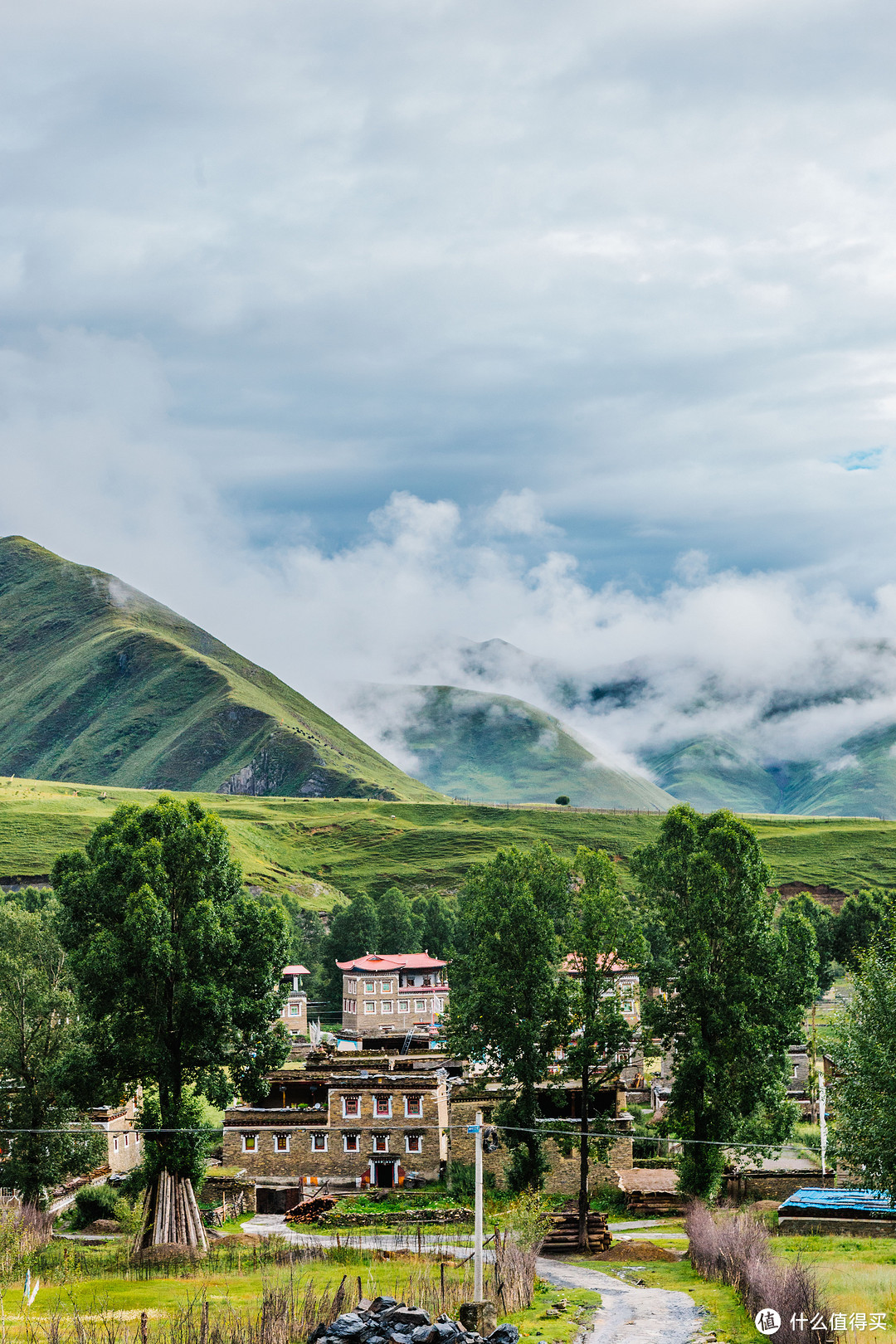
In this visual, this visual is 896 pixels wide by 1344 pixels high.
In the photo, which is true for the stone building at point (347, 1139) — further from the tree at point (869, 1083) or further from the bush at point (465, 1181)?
the tree at point (869, 1083)

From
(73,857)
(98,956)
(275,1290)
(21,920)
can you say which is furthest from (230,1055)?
(21,920)

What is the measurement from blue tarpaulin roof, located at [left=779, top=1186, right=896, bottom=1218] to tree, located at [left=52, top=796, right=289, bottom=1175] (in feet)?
85.8

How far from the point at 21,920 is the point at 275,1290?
119ft

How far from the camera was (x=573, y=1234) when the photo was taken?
59.4m

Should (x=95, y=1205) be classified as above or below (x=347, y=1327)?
below

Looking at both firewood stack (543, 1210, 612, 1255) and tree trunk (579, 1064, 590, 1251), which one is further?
tree trunk (579, 1064, 590, 1251)

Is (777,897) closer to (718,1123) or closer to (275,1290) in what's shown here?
(718,1123)

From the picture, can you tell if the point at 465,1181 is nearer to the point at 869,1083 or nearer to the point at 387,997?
the point at 869,1083

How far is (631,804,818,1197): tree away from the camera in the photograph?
2443 inches

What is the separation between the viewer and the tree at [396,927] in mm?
180000

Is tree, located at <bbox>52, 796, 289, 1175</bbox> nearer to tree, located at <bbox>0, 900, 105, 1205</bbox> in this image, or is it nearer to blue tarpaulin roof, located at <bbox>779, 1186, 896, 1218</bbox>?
tree, located at <bbox>0, 900, 105, 1205</bbox>

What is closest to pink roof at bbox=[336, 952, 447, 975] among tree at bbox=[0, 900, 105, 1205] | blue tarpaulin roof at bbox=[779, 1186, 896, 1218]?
tree at bbox=[0, 900, 105, 1205]

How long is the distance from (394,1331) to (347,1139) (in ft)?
144

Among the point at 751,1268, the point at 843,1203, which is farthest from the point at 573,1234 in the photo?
the point at 751,1268
